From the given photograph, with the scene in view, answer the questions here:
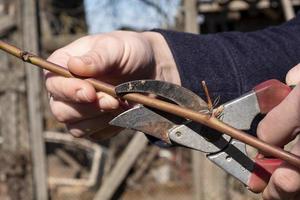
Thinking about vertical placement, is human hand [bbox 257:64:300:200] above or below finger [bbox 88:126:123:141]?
above

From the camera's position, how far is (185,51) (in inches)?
53.3

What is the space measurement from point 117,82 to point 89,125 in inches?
3.7

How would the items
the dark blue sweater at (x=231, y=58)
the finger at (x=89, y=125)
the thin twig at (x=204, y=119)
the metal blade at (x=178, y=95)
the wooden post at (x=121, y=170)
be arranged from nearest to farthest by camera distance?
1. the thin twig at (x=204, y=119)
2. the metal blade at (x=178, y=95)
3. the finger at (x=89, y=125)
4. the dark blue sweater at (x=231, y=58)
5. the wooden post at (x=121, y=170)

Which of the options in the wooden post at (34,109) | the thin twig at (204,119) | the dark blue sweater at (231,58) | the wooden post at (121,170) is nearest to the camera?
the thin twig at (204,119)

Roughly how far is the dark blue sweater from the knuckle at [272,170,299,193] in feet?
1.10

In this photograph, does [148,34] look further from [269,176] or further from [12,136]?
[12,136]

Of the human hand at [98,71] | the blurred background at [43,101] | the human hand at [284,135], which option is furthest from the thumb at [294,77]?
the blurred background at [43,101]

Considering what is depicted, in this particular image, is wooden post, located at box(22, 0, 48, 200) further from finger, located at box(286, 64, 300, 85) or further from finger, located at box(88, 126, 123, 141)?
finger, located at box(286, 64, 300, 85)

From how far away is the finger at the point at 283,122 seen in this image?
1.03m

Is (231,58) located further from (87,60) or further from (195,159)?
(195,159)

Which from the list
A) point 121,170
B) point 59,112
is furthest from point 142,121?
point 121,170

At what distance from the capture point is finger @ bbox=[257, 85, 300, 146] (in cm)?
103

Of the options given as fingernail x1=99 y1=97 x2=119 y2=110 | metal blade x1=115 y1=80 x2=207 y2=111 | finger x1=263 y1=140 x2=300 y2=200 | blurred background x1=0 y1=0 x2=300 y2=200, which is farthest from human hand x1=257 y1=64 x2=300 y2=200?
blurred background x1=0 y1=0 x2=300 y2=200

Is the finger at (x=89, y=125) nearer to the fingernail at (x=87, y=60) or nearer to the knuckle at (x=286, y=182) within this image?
the fingernail at (x=87, y=60)
